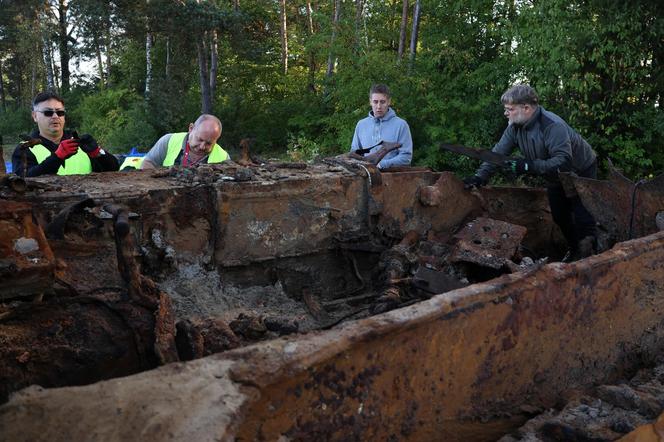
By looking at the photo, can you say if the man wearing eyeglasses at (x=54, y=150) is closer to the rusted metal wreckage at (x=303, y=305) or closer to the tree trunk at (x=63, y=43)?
the rusted metal wreckage at (x=303, y=305)

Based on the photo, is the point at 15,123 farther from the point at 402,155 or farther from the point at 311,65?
the point at 402,155

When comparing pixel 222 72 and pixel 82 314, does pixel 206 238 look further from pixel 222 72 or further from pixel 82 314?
pixel 222 72

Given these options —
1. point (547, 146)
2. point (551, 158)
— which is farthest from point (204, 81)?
point (551, 158)

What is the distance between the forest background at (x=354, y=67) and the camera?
360 inches

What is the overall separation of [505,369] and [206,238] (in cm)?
211

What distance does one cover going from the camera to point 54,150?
15.1 ft

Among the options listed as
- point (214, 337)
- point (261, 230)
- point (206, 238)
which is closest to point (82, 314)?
point (214, 337)

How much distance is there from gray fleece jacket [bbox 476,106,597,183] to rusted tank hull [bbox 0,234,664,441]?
5.57ft

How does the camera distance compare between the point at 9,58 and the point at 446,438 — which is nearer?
the point at 446,438

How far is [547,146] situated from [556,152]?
12 cm

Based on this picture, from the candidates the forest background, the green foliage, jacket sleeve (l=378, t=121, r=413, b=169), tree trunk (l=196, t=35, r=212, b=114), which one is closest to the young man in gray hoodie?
jacket sleeve (l=378, t=121, r=413, b=169)

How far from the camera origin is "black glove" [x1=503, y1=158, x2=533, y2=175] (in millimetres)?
5027

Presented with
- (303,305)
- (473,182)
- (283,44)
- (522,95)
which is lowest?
(303,305)

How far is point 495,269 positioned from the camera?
4.14 meters
